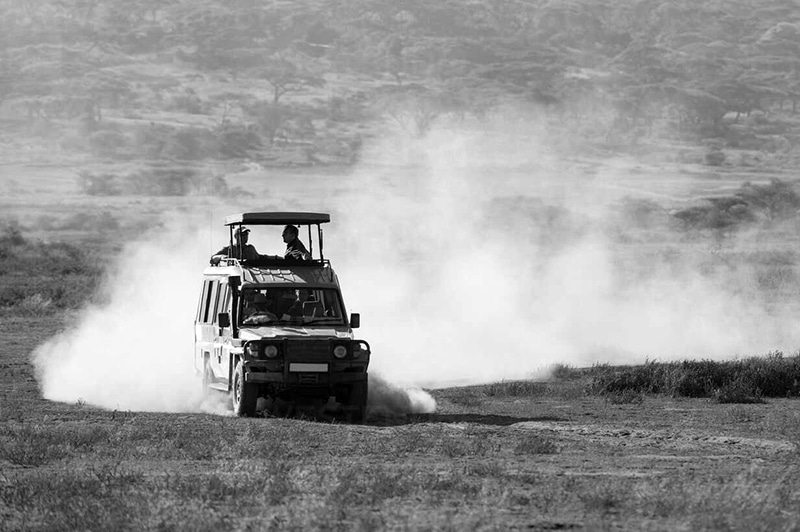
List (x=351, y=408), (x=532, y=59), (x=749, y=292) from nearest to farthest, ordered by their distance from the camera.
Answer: (x=351, y=408) → (x=749, y=292) → (x=532, y=59)

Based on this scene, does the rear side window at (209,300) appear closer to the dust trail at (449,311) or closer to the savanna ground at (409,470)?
the dust trail at (449,311)

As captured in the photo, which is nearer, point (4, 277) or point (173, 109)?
point (4, 277)

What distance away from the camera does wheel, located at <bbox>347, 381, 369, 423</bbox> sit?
56.3ft

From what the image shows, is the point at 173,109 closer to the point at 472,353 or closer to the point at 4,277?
the point at 4,277

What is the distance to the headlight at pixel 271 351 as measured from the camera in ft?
55.4

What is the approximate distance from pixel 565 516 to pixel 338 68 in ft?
458

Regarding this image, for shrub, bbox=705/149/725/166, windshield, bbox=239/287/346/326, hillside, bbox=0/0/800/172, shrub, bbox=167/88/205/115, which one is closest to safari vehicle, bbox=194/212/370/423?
windshield, bbox=239/287/346/326

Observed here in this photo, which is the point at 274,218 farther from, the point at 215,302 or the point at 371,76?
the point at 371,76

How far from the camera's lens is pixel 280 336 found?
17.1m

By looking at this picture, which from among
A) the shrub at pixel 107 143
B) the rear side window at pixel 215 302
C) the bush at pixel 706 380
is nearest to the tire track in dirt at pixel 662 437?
the rear side window at pixel 215 302

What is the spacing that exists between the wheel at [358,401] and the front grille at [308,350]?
1.98 feet

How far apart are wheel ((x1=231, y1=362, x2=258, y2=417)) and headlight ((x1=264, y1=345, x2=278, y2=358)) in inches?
17.7

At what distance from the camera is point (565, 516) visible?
9.95 metres

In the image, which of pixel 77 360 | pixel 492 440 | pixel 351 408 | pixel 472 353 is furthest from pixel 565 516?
pixel 472 353
